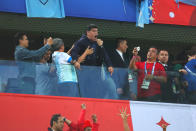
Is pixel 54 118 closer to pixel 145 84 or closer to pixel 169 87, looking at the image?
pixel 145 84

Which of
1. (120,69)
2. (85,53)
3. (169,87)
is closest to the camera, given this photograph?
(85,53)

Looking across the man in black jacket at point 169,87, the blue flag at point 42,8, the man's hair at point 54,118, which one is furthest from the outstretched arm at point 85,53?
the blue flag at point 42,8

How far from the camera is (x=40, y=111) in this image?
909cm

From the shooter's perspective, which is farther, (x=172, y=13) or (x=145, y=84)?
(x=172, y=13)

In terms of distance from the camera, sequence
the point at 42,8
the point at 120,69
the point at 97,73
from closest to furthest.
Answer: the point at 97,73, the point at 120,69, the point at 42,8

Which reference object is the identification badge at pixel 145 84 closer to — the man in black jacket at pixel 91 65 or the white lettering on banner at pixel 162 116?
the white lettering on banner at pixel 162 116

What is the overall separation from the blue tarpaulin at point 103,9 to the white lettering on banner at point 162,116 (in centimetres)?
441

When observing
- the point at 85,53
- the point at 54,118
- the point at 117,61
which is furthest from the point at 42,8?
the point at 54,118

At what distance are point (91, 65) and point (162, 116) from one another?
5.87 feet

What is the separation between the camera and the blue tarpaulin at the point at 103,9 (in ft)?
43.8

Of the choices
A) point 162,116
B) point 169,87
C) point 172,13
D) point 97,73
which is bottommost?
point 162,116

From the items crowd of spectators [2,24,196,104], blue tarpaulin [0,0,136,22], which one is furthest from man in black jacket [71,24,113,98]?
blue tarpaulin [0,0,136,22]

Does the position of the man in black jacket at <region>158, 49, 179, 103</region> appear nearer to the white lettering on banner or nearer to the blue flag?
the white lettering on banner

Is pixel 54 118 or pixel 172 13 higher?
pixel 172 13
